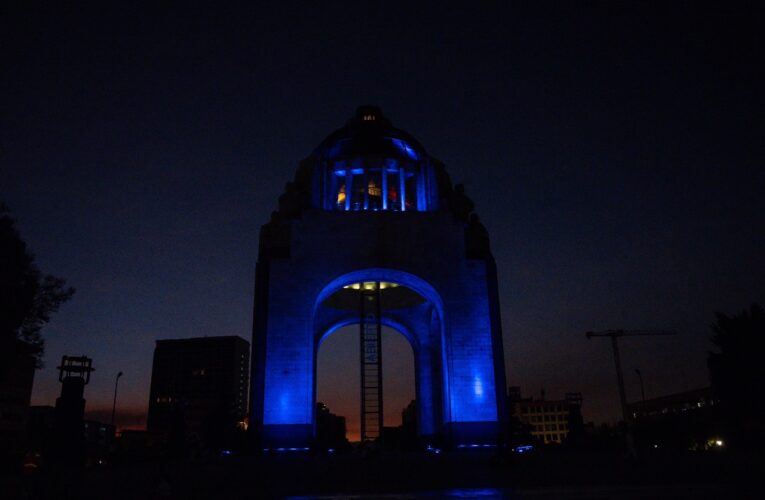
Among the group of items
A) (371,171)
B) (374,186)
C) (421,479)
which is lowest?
(421,479)

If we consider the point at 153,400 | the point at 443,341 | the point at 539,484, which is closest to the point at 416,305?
the point at 443,341

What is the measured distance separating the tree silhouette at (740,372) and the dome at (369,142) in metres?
21.8

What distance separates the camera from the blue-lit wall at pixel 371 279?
27.8 metres

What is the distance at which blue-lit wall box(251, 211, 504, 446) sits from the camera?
2783cm

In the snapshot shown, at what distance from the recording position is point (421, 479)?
16.4 meters

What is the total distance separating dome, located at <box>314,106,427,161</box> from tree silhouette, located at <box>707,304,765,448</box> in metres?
21.8

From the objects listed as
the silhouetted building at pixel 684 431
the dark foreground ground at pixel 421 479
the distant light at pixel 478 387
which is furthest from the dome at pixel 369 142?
the silhouetted building at pixel 684 431

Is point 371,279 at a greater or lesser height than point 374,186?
lesser

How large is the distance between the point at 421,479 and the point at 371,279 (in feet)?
53.7

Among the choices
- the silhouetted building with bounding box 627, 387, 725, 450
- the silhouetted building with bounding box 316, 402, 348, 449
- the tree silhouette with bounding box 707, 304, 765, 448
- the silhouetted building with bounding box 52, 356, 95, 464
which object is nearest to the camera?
the silhouetted building with bounding box 52, 356, 95, 464

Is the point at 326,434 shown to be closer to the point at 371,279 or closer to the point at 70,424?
the point at 371,279

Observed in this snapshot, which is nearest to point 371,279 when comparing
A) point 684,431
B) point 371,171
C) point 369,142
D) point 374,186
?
point 374,186

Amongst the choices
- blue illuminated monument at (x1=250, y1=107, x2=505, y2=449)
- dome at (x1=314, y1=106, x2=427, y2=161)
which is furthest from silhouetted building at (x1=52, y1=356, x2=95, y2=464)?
dome at (x1=314, y1=106, x2=427, y2=161)

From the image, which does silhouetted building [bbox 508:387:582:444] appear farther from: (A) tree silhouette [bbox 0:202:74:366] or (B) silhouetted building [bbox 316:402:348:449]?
(A) tree silhouette [bbox 0:202:74:366]
